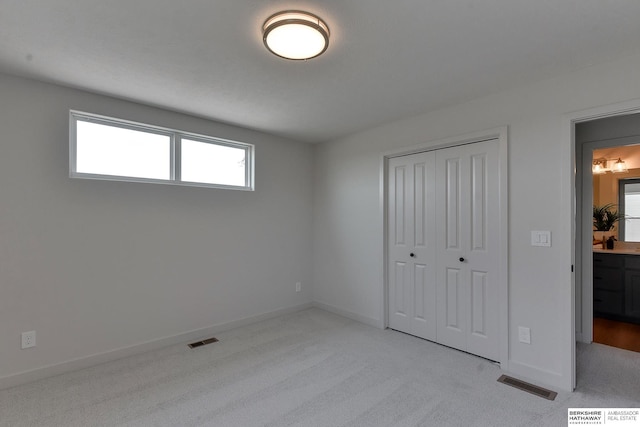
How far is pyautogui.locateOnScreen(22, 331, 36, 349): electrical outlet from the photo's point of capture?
2.52 metres

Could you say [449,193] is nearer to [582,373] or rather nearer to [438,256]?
[438,256]

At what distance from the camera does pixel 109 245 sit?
293 centimetres

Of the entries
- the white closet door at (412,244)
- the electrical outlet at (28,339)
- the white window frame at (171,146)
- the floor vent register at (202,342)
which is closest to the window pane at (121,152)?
the white window frame at (171,146)

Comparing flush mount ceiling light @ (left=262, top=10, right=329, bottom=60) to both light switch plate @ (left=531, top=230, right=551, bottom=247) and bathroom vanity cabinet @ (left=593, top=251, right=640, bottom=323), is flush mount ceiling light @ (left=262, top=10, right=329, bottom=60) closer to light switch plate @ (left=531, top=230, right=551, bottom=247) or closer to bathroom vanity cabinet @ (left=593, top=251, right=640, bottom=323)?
light switch plate @ (left=531, top=230, right=551, bottom=247)

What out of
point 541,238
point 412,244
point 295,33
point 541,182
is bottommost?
point 412,244

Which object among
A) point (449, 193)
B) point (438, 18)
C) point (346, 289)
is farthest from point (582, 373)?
point (438, 18)

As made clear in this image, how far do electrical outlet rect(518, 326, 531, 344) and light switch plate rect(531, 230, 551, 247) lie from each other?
28.4 inches

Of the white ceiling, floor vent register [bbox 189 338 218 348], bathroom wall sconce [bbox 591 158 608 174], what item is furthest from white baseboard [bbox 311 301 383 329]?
bathroom wall sconce [bbox 591 158 608 174]

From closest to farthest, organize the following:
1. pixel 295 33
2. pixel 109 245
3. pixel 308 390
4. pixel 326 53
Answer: pixel 295 33
pixel 326 53
pixel 308 390
pixel 109 245

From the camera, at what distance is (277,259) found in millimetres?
4250

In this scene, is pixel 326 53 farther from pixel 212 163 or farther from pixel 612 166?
pixel 612 166

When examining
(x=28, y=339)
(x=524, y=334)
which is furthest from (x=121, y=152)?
(x=524, y=334)

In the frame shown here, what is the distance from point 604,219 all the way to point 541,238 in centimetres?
310

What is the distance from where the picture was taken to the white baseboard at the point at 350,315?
3820 millimetres
